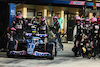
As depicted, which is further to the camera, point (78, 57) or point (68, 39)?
point (68, 39)

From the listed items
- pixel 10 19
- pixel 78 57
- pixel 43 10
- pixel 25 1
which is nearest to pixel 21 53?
pixel 78 57

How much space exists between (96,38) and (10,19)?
5558 millimetres

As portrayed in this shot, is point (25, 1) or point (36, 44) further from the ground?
point (25, 1)

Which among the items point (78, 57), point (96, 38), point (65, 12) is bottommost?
point (78, 57)

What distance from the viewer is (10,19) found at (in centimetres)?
1523

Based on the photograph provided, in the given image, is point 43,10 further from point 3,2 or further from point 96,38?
point 96,38

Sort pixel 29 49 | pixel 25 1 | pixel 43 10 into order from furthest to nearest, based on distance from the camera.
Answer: pixel 43 10
pixel 25 1
pixel 29 49

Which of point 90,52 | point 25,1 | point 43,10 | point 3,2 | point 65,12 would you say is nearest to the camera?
point 90,52

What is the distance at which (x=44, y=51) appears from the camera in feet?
36.8

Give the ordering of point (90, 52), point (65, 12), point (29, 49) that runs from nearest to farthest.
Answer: point (29, 49) < point (90, 52) < point (65, 12)

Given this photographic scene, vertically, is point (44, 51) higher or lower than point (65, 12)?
lower

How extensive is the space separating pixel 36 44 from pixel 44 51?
0.44 metres

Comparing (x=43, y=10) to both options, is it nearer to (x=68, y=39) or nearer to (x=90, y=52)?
(x=68, y=39)

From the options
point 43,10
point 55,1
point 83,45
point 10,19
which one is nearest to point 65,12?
point 43,10
